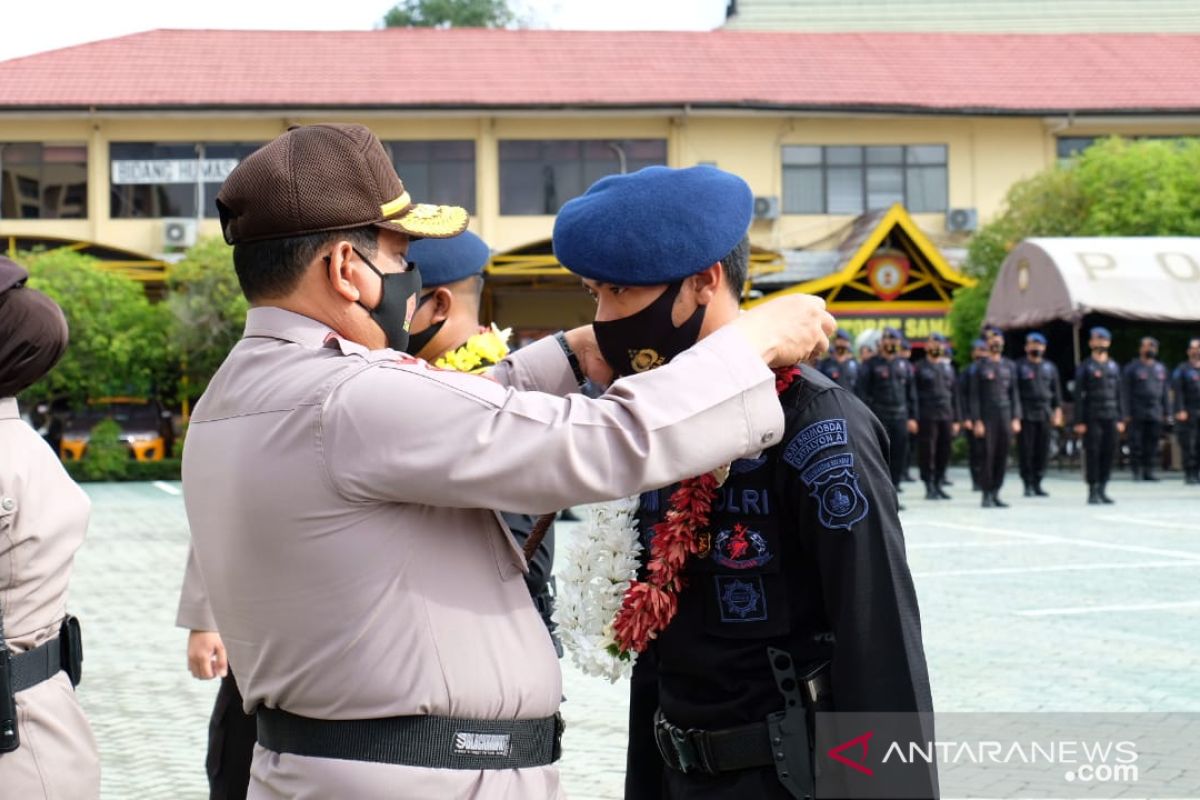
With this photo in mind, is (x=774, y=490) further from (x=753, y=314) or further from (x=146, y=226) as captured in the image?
(x=146, y=226)

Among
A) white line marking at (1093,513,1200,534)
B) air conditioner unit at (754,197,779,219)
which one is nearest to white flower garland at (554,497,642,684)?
white line marking at (1093,513,1200,534)

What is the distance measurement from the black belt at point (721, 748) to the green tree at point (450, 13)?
2125 inches

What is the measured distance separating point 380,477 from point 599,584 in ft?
3.20

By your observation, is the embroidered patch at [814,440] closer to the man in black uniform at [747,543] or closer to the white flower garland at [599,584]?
the man in black uniform at [747,543]

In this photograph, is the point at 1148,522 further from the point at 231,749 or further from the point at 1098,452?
the point at 231,749

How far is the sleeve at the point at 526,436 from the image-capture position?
1.95 meters

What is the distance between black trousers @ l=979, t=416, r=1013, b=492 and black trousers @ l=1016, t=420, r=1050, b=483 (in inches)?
29.0

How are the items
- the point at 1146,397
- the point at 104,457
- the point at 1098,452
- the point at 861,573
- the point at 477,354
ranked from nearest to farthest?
the point at 861,573, the point at 477,354, the point at 1098,452, the point at 1146,397, the point at 104,457

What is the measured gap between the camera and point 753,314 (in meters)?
2.15

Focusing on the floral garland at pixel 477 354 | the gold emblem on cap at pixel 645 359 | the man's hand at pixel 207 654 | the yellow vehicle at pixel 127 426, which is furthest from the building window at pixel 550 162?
the gold emblem on cap at pixel 645 359

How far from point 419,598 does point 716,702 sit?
687 mm

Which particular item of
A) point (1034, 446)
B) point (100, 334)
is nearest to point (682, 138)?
point (100, 334)

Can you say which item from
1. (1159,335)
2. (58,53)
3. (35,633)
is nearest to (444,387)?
(35,633)

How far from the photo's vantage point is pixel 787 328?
213 cm
